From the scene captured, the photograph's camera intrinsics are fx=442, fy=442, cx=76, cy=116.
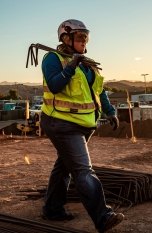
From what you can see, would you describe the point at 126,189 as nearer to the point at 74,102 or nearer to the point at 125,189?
the point at 125,189

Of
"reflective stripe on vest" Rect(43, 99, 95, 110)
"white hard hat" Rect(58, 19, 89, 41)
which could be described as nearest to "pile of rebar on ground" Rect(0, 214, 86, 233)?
"reflective stripe on vest" Rect(43, 99, 95, 110)

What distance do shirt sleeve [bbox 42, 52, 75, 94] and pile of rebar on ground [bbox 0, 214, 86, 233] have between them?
3.83 feet

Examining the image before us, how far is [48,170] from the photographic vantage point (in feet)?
27.4

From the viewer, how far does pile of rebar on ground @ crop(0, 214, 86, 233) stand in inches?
146

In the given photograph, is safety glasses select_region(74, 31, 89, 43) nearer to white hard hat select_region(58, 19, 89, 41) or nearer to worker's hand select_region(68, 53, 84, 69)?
Answer: white hard hat select_region(58, 19, 89, 41)

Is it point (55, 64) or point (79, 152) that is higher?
point (55, 64)

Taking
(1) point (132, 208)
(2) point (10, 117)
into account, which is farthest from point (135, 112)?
(1) point (132, 208)

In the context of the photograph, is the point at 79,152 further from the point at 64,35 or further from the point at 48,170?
the point at 48,170

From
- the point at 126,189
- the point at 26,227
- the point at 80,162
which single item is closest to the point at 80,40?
the point at 80,162

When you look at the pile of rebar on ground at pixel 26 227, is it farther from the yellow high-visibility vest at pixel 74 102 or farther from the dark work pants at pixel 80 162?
the yellow high-visibility vest at pixel 74 102

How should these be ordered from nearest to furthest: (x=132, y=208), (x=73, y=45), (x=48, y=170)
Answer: (x=73, y=45)
(x=132, y=208)
(x=48, y=170)

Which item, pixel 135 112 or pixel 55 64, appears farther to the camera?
pixel 135 112

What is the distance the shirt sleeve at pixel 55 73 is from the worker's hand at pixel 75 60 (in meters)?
0.03

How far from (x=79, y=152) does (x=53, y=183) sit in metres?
0.79
